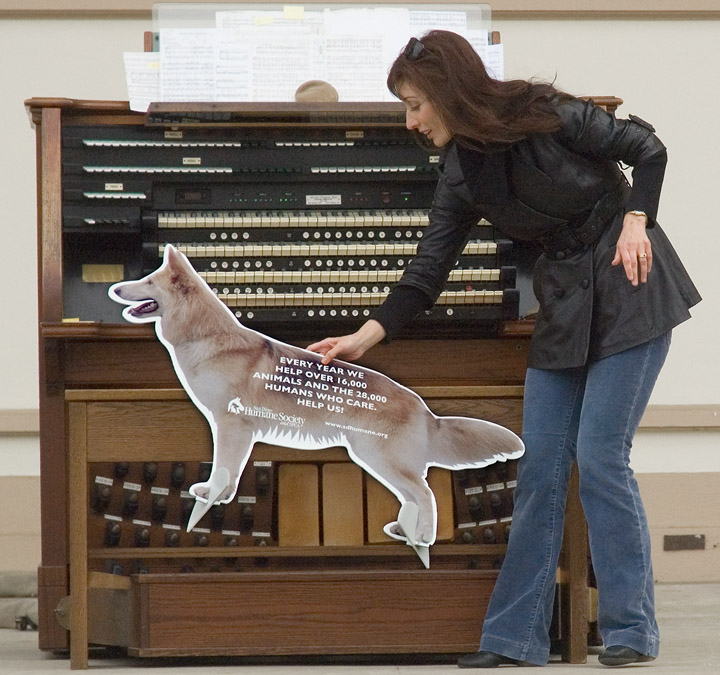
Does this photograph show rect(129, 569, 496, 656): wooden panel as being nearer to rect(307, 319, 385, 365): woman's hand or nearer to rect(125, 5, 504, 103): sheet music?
rect(307, 319, 385, 365): woman's hand

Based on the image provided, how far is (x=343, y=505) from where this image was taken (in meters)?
3.11

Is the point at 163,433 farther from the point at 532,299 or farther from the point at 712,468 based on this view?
the point at 712,468

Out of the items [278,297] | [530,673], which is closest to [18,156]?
[278,297]

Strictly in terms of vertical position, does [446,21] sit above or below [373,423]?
above

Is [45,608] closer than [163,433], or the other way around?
[163,433]

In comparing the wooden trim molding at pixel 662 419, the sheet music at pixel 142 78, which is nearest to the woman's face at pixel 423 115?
the sheet music at pixel 142 78

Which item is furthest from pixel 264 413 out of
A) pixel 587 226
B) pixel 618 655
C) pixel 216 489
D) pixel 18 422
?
pixel 18 422

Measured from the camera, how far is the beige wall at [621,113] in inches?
174

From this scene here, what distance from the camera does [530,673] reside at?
2.65 meters

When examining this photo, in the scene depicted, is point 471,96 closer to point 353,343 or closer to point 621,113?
point 353,343

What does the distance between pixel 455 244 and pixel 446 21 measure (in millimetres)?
902

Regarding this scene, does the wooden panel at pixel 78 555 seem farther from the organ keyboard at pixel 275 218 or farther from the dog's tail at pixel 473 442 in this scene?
the dog's tail at pixel 473 442

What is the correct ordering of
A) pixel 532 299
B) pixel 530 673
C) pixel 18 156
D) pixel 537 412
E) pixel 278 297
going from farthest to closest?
pixel 18 156
pixel 532 299
pixel 278 297
pixel 537 412
pixel 530 673

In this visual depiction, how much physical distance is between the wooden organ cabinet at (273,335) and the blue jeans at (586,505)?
129 mm
